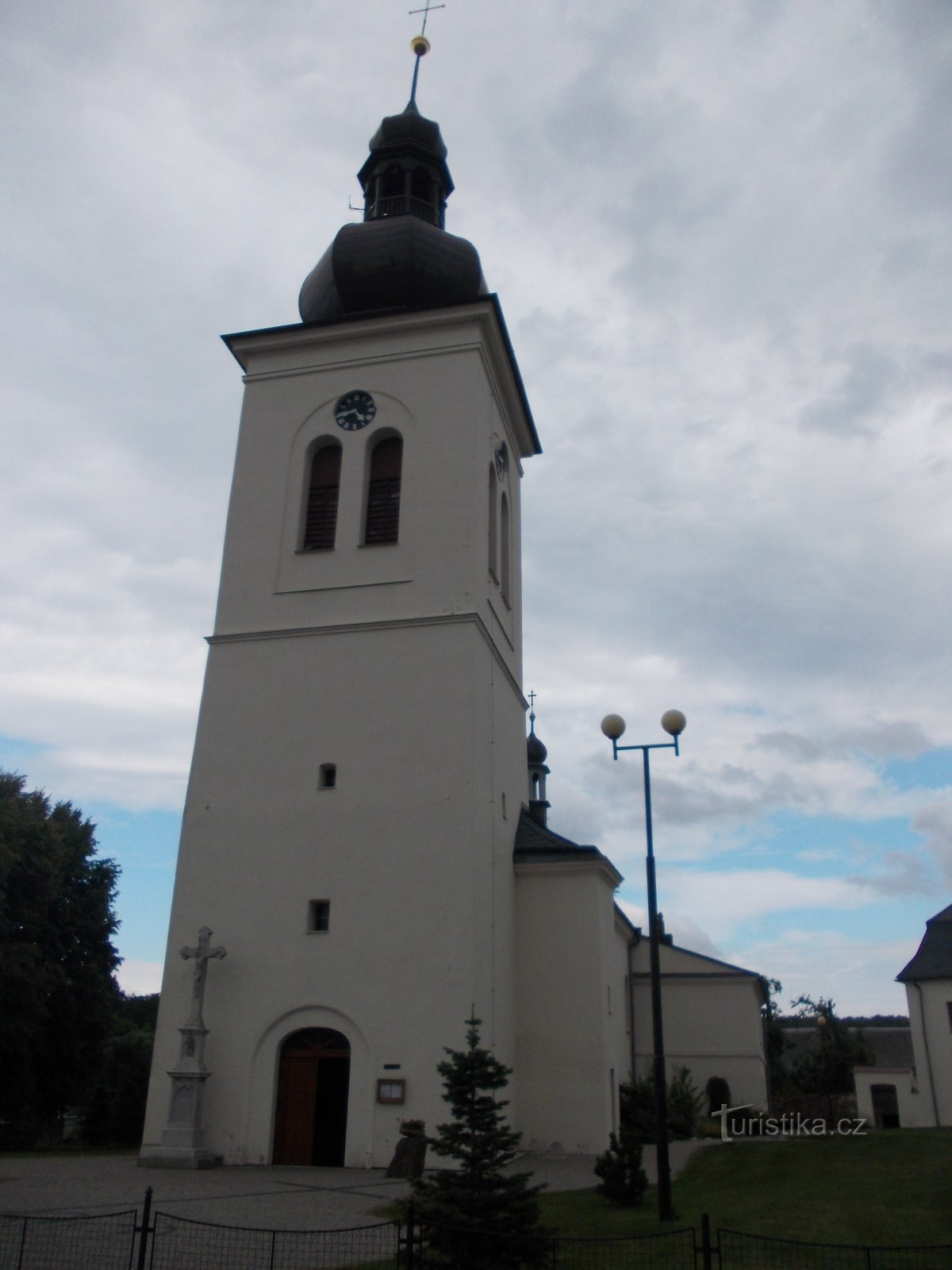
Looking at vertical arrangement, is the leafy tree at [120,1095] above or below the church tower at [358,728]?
below

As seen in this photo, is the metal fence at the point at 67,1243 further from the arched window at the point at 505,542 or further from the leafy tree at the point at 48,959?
the leafy tree at the point at 48,959

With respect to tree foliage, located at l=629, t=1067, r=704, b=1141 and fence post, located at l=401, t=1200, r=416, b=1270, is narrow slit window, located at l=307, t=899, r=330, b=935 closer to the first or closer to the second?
tree foliage, located at l=629, t=1067, r=704, b=1141

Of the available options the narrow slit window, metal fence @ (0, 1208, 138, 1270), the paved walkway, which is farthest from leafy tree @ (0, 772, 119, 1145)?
metal fence @ (0, 1208, 138, 1270)

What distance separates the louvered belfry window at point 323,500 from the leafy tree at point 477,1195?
45.6 ft

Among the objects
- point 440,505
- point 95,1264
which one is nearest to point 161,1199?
point 95,1264

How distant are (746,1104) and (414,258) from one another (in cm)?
2622

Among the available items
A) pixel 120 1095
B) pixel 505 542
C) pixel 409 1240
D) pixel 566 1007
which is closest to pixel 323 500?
pixel 505 542

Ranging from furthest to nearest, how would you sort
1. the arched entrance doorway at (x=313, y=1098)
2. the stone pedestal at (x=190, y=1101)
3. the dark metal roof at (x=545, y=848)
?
the dark metal roof at (x=545, y=848) → the arched entrance doorway at (x=313, y=1098) → the stone pedestal at (x=190, y=1101)

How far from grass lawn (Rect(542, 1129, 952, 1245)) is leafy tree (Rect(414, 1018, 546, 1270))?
33.6 inches

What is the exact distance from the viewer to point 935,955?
37969 millimetres

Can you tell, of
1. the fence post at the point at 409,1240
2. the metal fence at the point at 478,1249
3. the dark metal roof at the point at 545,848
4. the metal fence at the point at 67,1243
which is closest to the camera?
the fence post at the point at 409,1240

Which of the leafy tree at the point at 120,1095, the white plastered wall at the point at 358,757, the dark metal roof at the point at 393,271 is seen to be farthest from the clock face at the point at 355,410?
the leafy tree at the point at 120,1095

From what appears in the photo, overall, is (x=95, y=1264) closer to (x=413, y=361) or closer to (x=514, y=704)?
(x=514, y=704)

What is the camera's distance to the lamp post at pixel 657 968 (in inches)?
461
